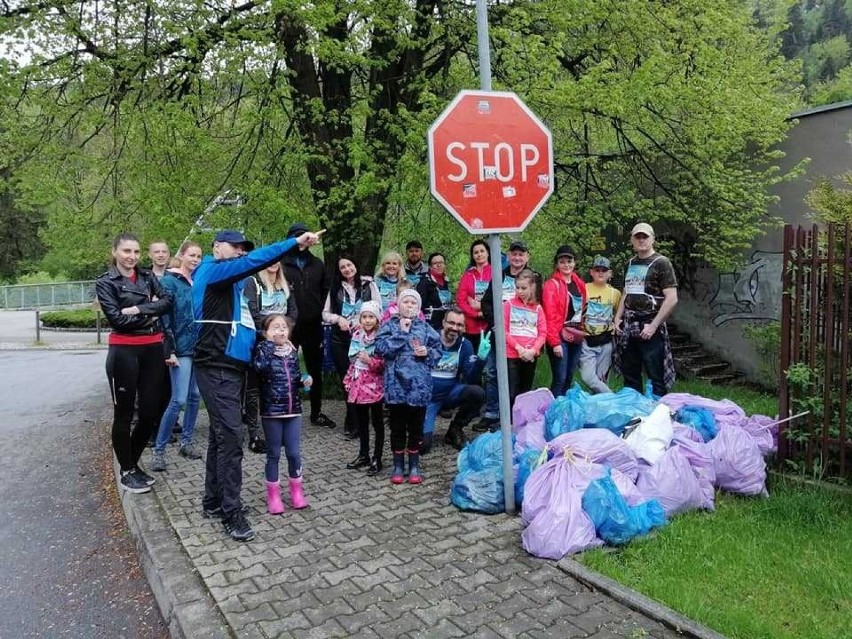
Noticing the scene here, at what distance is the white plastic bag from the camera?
4.48 meters

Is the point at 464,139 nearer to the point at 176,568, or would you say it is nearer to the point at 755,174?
the point at 176,568

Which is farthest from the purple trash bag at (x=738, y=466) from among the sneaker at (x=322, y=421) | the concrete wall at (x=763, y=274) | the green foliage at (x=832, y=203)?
the concrete wall at (x=763, y=274)

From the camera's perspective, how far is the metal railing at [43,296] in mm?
34844

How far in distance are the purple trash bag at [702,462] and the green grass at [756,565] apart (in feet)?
0.38

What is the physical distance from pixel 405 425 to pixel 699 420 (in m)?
2.32

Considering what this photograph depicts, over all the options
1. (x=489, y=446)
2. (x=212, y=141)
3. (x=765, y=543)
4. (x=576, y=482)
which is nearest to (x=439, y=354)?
(x=489, y=446)

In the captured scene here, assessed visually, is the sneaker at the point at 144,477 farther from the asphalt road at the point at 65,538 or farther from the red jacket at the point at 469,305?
the red jacket at the point at 469,305

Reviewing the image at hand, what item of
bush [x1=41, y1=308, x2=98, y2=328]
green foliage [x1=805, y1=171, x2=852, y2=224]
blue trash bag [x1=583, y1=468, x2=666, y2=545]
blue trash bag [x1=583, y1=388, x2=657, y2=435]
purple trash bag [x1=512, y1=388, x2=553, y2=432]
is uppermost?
green foliage [x1=805, y1=171, x2=852, y2=224]

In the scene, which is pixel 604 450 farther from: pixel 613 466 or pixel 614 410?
pixel 614 410

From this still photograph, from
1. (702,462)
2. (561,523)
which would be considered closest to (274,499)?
(561,523)

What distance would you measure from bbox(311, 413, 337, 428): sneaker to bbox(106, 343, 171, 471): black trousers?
2.37 meters

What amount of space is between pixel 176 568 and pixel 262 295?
2.30 metres

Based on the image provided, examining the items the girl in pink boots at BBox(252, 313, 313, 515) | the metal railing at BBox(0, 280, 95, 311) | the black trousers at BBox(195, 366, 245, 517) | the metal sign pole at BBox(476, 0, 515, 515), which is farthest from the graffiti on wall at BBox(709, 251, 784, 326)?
the metal railing at BBox(0, 280, 95, 311)

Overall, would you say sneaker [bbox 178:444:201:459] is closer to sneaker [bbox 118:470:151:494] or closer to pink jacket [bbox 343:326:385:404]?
sneaker [bbox 118:470:151:494]
